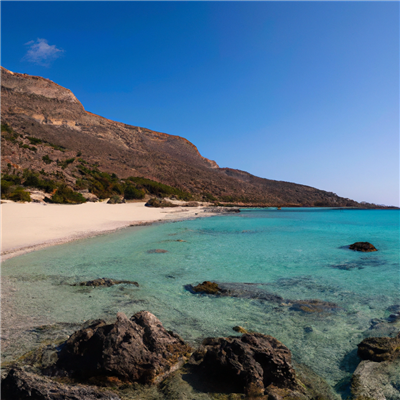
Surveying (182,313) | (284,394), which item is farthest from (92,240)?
(284,394)

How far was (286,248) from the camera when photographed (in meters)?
14.0

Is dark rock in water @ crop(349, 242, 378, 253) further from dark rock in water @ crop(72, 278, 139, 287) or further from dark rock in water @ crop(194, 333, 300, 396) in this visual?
dark rock in water @ crop(194, 333, 300, 396)

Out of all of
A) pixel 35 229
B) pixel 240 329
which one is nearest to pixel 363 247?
pixel 240 329

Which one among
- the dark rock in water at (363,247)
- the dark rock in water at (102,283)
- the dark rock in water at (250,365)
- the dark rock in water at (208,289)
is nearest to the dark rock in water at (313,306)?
the dark rock in water at (208,289)

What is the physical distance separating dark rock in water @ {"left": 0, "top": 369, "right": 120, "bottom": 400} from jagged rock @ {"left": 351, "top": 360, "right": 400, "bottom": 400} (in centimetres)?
294

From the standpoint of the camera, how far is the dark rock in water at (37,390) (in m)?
2.52

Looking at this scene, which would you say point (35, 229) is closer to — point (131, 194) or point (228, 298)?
point (228, 298)

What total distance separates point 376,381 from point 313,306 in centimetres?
266

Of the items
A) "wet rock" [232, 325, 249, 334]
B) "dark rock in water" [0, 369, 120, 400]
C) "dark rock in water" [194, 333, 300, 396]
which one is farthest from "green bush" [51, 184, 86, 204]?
"dark rock in water" [194, 333, 300, 396]

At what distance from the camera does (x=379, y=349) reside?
3.87 metres

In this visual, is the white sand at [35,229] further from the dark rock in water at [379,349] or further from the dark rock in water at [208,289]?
the dark rock in water at [379,349]

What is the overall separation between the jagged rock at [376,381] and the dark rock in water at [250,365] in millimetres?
813

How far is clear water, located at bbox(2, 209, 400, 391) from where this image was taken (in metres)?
4.68

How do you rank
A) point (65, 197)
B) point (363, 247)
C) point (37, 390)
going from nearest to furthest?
point (37, 390)
point (363, 247)
point (65, 197)
